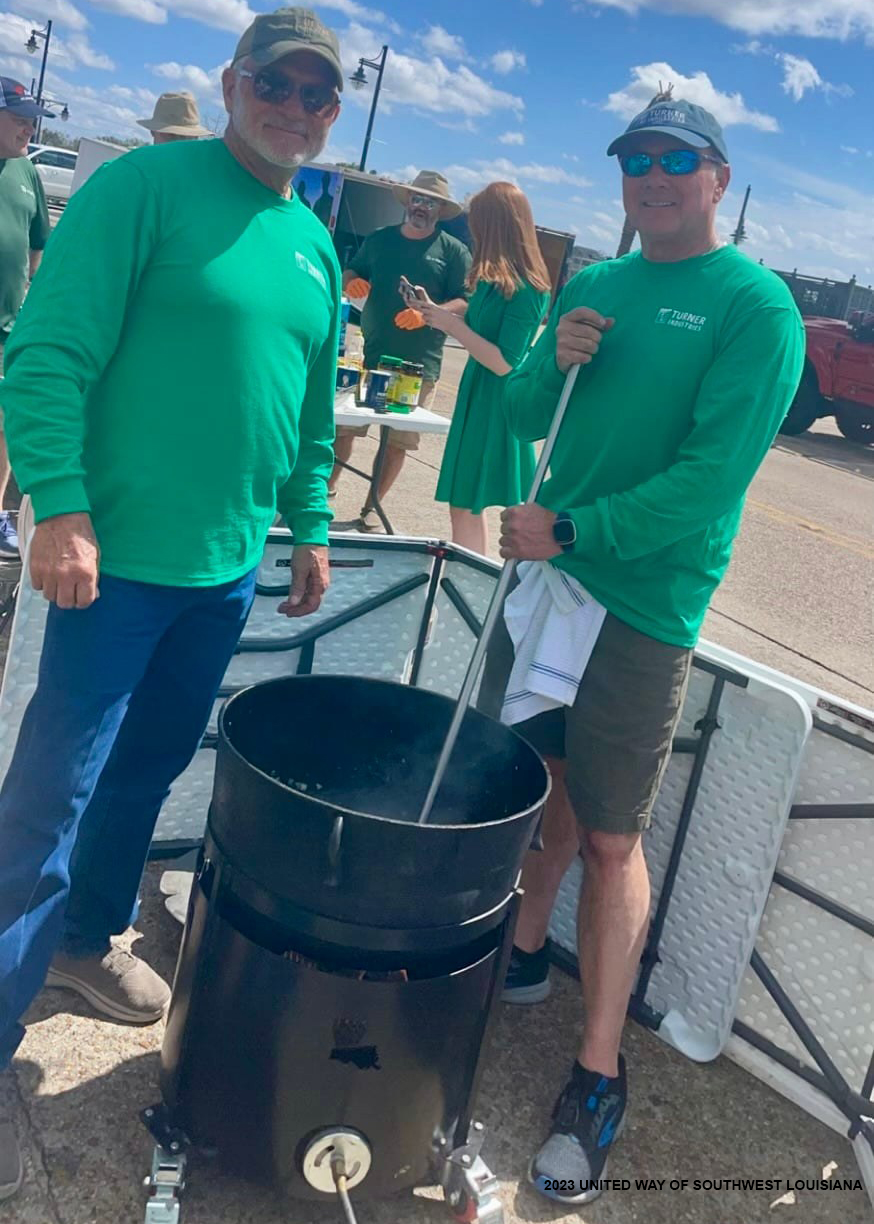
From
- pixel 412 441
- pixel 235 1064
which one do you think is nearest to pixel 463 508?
pixel 412 441

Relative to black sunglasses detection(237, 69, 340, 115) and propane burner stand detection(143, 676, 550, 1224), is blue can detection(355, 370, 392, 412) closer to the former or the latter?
black sunglasses detection(237, 69, 340, 115)

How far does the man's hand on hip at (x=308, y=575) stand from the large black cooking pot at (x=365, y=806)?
34cm

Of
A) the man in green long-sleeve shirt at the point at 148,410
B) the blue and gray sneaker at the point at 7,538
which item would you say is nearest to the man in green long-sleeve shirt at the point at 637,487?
the man in green long-sleeve shirt at the point at 148,410

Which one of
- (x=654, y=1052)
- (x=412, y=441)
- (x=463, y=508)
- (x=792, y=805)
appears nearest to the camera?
(x=792, y=805)

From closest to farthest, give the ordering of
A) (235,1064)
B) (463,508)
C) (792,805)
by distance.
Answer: (235,1064)
(792,805)
(463,508)

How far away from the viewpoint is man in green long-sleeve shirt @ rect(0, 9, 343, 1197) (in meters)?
1.81

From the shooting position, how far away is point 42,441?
1786 millimetres

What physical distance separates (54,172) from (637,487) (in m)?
25.4

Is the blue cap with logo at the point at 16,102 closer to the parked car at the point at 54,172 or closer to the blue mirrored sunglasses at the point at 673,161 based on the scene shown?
the blue mirrored sunglasses at the point at 673,161

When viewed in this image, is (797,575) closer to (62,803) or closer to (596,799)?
(596,799)

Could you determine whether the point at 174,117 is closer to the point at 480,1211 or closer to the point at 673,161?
the point at 673,161

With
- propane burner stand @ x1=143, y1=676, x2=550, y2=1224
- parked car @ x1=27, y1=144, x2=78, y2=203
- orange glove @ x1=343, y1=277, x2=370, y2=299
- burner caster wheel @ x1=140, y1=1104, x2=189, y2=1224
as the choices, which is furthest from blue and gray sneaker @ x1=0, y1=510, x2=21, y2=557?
parked car @ x1=27, y1=144, x2=78, y2=203

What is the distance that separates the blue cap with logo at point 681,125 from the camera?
2.17 m

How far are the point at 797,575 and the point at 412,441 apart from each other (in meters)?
3.41
